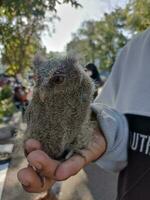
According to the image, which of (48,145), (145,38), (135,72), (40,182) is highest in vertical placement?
(145,38)

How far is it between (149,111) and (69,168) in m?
0.69

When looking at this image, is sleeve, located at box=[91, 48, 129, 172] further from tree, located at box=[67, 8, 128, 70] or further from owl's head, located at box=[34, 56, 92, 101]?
tree, located at box=[67, 8, 128, 70]

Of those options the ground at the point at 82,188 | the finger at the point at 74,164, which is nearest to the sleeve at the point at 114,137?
the finger at the point at 74,164

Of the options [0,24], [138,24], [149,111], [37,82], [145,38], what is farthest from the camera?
[138,24]

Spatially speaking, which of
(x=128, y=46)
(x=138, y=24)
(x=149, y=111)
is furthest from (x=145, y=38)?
(x=138, y=24)

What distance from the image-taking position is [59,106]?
1.00 m

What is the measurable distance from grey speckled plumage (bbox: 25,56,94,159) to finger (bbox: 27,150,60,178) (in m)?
0.02

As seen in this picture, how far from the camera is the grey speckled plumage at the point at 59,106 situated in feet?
3.16

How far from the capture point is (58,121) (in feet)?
3.32

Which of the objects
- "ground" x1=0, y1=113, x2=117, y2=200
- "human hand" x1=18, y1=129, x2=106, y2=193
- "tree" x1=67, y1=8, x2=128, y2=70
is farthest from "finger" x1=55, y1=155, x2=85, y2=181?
"tree" x1=67, y1=8, x2=128, y2=70

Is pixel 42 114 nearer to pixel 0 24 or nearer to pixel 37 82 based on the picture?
pixel 37 82

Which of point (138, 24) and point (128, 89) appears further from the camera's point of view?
point (138, 24)

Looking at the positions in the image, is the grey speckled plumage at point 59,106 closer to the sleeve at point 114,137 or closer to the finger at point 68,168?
the finger at point 68,168

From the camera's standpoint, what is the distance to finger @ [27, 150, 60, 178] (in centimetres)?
103
